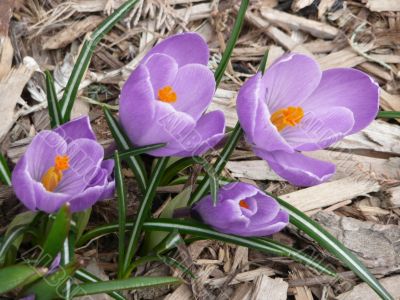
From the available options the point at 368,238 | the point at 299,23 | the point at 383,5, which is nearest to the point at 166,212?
the point at 368,238

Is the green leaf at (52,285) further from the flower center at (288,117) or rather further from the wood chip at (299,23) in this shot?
the wood chip at (299,23)

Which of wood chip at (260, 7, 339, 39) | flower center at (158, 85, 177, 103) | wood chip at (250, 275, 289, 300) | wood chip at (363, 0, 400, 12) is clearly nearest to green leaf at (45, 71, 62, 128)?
flower center at (158, 85, 177, 103)

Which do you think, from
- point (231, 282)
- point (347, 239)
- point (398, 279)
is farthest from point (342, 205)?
point (231, 282)

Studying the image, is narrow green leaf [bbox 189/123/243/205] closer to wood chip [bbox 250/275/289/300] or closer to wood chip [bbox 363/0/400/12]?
wood chip [bbox 250/275/289/300]

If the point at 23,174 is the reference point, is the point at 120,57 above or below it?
below

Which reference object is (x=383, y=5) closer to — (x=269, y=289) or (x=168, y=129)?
(x=269, y=289)

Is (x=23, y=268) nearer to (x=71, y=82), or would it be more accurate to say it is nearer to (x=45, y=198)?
(x=45, y=198)

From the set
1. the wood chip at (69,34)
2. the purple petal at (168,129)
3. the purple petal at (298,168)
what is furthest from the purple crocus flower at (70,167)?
the wood chip at (69,34)
